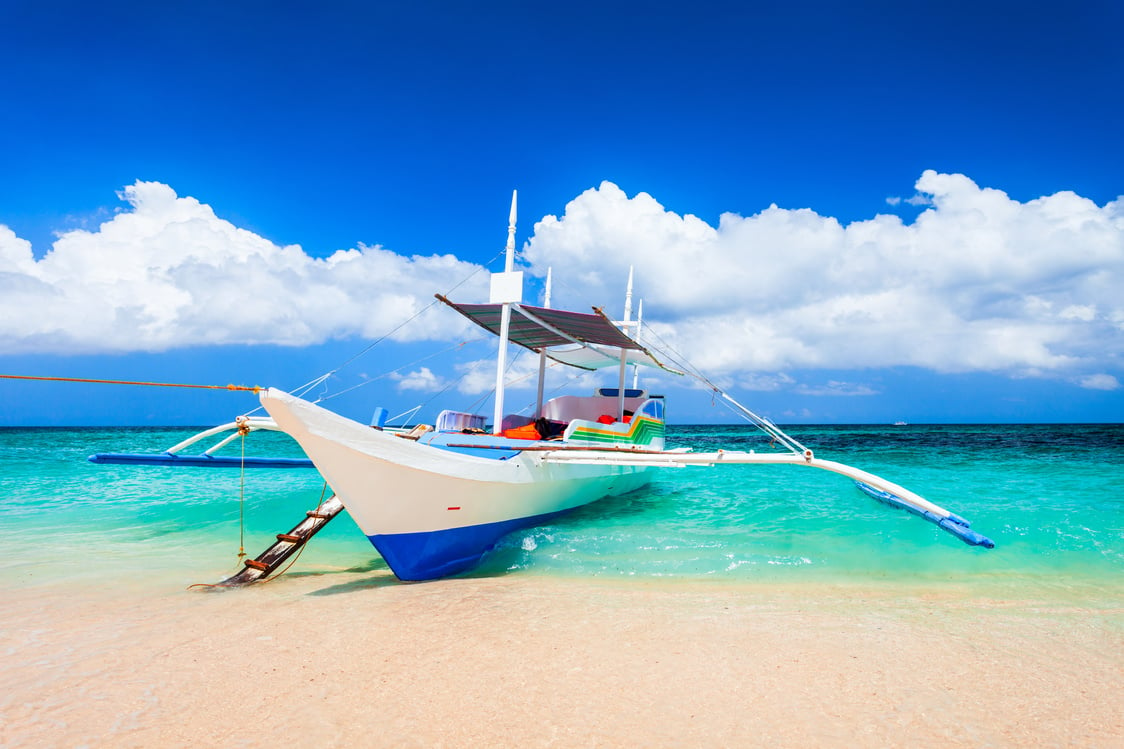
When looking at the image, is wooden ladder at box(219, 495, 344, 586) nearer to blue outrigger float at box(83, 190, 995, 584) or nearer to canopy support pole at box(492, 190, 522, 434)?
blue outrigger float at box(83, 190, 995, 584)

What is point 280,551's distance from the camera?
6492 millimetres

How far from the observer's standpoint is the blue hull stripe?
590 cm

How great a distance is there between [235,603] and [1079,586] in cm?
841

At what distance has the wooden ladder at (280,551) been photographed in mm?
6109

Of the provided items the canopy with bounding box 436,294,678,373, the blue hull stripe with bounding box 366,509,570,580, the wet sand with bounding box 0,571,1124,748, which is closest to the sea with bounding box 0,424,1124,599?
the blue hull stripe with bounding box 366,509,570,580

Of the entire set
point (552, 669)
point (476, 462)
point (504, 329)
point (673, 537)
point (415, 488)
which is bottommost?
point (673, 537)

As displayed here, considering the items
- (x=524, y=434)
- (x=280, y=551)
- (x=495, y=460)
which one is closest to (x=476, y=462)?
(x=495, y=460)

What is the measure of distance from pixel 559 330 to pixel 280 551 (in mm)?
5126

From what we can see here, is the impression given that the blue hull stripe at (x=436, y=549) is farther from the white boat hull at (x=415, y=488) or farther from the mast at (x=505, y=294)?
the mast at (x=505, y=294)

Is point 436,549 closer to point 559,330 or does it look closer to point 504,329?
point 504,329

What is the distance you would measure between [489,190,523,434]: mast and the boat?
0.02m

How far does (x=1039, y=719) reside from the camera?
10.1 ft

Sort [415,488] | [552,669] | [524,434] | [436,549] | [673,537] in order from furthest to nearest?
[524,434], [673,537], [436,549], [415,488], [552,669]

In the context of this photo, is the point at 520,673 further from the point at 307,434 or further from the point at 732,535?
the point at 732,535
